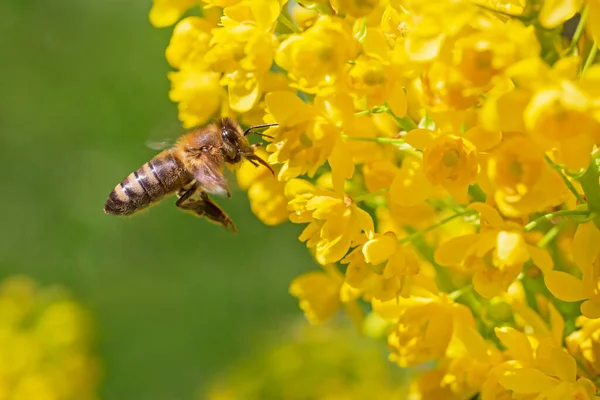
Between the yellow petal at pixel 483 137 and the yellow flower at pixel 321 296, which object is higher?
the yellow petal at pixel 483 137

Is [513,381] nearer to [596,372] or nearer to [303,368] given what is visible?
[596,372]

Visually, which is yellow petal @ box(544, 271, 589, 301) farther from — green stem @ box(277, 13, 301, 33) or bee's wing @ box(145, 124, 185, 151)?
bee's wing @ box(145, 124, 185, 151)

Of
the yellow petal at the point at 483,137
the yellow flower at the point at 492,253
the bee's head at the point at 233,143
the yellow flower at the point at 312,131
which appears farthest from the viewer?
the bee's head at the point at 233,143

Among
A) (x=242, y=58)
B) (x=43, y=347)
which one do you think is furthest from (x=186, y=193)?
(x=43, y=347)

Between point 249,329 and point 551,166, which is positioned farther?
point 249,329

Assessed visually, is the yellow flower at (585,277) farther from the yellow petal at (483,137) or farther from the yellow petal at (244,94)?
the yellow petal at (244,94)

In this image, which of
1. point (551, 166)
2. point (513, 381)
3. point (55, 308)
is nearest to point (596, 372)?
point (513, 381)

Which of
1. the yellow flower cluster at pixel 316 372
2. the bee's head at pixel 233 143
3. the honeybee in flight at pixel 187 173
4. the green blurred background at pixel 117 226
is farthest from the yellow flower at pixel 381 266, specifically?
the green blurred background at pixel 117 226

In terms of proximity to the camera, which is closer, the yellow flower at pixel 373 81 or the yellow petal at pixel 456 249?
the yellow flower at pixel 373 81
